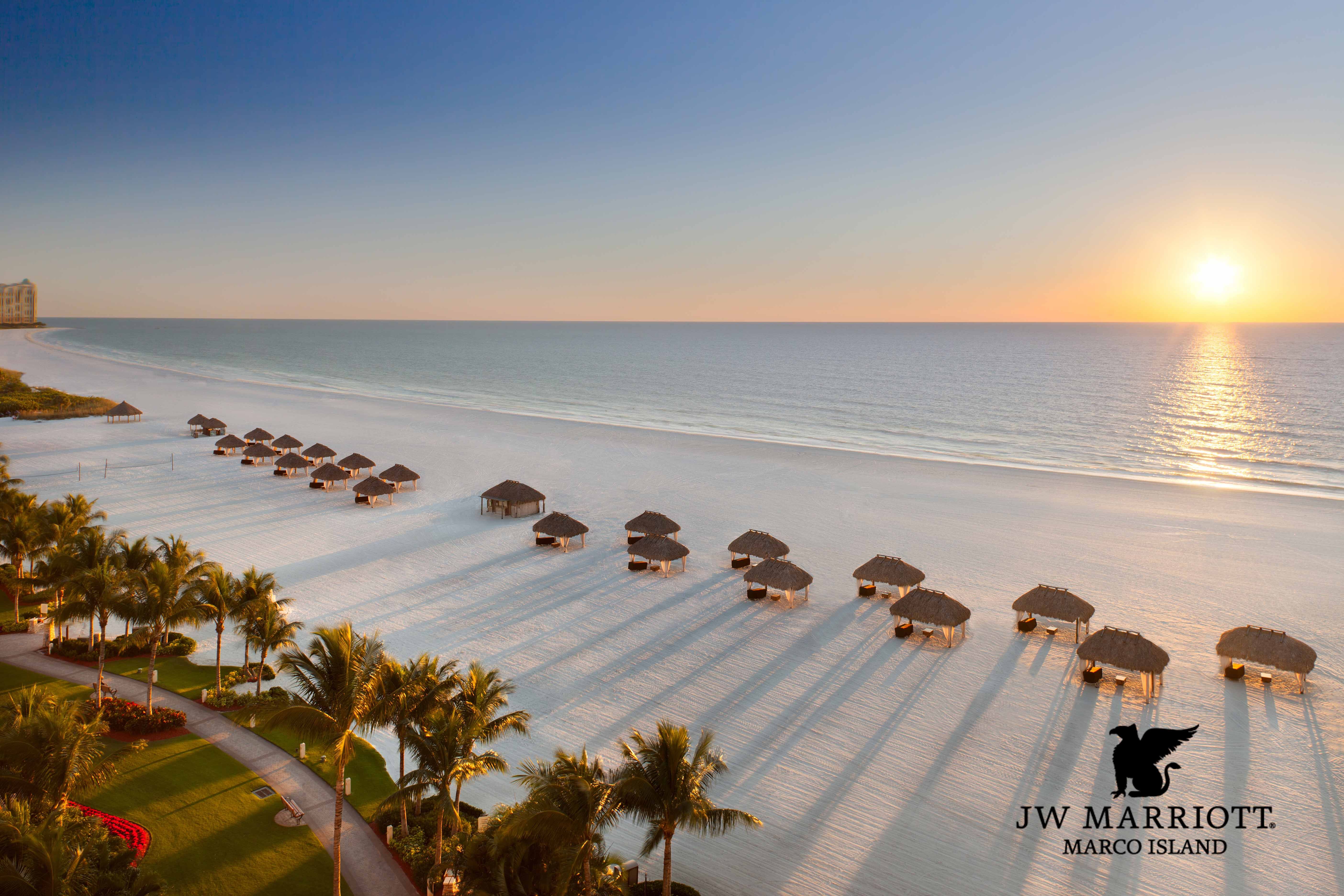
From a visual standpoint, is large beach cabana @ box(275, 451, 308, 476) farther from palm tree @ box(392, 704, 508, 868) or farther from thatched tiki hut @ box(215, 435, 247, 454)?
palm tree @ box(392, 704, 508, 868)

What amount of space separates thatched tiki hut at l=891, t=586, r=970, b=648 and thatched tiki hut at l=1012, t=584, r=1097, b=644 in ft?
5.35

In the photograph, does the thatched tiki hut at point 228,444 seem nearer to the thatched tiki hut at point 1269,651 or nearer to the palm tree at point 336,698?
the palm tree at point 336,698

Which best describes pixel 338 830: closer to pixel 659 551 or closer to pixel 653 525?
pixel 659 551

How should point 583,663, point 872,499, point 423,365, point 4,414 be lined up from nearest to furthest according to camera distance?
point 583,663 < point 872,499 < point 4,414 < point 423,365

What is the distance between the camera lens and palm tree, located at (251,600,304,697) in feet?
55.1

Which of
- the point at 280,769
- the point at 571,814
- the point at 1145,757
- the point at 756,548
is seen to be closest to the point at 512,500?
the point at 756,548

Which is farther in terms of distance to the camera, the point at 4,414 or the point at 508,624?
the point at 4,414

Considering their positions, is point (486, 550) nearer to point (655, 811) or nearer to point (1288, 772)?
point (655, 811)

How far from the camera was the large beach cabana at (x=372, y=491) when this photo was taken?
34.3 m

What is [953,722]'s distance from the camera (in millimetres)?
16891

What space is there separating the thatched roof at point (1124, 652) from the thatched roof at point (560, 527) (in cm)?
1724

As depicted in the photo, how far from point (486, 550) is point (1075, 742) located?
67.3ft

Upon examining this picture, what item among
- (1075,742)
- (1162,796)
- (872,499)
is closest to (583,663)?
(1075,742)

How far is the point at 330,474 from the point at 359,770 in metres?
25.3
